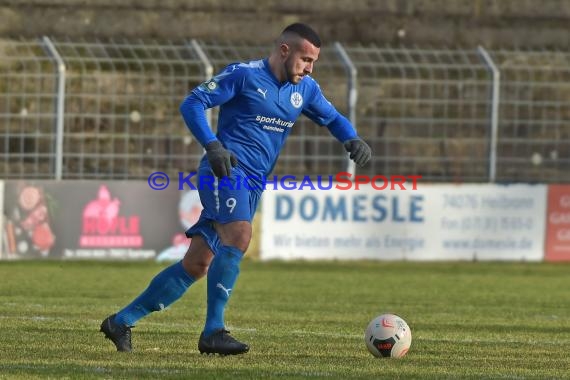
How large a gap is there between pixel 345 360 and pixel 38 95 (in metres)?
11.7

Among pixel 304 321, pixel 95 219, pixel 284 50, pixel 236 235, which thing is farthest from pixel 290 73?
pixel 95 219

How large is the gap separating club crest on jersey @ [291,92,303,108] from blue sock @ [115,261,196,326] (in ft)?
3.91

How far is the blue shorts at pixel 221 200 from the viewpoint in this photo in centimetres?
851

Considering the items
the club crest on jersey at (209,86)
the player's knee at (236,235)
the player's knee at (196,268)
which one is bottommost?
the player's knee at (196,268)

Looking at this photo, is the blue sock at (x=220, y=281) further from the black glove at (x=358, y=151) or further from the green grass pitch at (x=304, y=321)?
the black glove at (x=358, y=151)

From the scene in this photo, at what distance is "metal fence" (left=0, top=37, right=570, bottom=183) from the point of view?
19531 millimetres

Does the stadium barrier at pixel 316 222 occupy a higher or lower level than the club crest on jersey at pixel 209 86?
lower

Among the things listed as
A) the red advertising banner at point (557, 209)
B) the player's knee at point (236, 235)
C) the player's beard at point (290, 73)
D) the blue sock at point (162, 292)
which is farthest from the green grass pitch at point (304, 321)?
the player's beard at point (290, 73)

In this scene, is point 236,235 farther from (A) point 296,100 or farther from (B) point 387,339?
(B) point 387,339

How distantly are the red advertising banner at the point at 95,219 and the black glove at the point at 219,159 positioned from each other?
36.4ft

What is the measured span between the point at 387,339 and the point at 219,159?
57.9 inches

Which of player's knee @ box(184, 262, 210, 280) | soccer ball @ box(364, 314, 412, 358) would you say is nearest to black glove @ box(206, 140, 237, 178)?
player's knee @ box(184, 262, 210, 280)

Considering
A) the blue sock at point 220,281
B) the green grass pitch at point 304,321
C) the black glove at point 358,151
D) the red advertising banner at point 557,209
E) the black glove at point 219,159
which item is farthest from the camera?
the red advertising banner at point 557,209

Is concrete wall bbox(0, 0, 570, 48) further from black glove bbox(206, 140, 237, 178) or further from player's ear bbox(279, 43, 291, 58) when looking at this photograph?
black glove bbox(206, 140, 237, 178)
